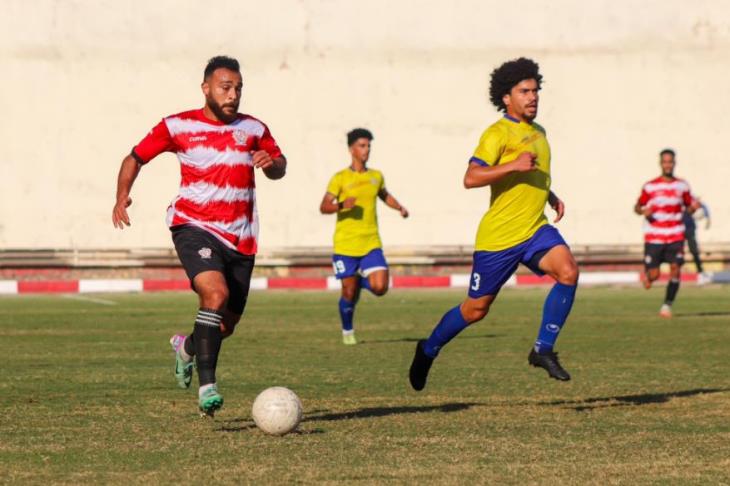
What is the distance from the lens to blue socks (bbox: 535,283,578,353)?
10031mm

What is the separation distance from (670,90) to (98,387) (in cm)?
2759

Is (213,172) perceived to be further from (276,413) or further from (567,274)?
(567,274)

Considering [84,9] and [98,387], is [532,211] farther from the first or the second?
[84,9]

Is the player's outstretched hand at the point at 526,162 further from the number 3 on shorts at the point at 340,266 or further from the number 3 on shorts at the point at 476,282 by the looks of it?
the number 3 on shorts at the point at 340,266

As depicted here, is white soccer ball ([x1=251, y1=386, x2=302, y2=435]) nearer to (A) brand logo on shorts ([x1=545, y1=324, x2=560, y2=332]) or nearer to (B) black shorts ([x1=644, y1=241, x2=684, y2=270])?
(A) brand logo on shorts ([x1=545, y1=324, x2=560, y2=332])

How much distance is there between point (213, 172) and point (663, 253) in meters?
12.7

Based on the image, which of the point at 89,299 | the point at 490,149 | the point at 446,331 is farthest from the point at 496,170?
the point at 89,299

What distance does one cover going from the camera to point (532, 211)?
33.5 feet

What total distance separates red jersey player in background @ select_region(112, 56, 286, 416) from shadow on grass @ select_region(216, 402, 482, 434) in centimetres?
56

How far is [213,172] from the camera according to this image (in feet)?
30.3

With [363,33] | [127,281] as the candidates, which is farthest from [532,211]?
[363,33]

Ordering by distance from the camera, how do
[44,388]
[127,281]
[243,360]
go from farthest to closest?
[127,281] → [243,360] → [44,388]

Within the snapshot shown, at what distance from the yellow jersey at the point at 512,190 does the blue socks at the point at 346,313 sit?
6.42 metres

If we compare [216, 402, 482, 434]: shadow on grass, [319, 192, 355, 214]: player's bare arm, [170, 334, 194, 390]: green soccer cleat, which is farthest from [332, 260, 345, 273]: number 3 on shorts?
[170, 334, 194, 390]: green soccer cleat
